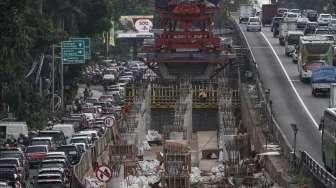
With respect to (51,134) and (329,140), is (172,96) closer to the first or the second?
(51,134)

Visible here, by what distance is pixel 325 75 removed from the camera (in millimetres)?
73125

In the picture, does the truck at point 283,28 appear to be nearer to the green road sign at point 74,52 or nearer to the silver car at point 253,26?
the silver car at point 253,26

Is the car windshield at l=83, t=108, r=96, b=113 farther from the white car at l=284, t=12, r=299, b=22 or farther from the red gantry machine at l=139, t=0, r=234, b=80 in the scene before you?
the white car at l=284, t=12, r=299, b=22

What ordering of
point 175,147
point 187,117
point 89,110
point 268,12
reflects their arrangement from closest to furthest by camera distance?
point 175,147
point 187,117
point 89,110
point 268,12

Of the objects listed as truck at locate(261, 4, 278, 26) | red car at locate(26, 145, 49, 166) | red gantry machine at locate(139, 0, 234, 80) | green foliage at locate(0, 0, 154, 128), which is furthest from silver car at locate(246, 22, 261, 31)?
red car at locate(26, 145, 49, 166)

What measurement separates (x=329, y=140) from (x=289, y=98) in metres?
30.0

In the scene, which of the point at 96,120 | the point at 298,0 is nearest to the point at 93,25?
the point at 96,120

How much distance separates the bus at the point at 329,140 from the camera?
42.7m

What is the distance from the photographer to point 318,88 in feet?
243

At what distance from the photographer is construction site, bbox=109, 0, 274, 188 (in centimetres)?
4994

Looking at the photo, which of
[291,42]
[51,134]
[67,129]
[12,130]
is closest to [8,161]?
[51,134]

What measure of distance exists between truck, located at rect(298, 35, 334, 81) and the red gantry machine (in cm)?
721

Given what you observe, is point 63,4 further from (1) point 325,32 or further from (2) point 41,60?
(1) point 325,32

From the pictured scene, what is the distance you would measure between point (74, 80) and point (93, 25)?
178 inches
